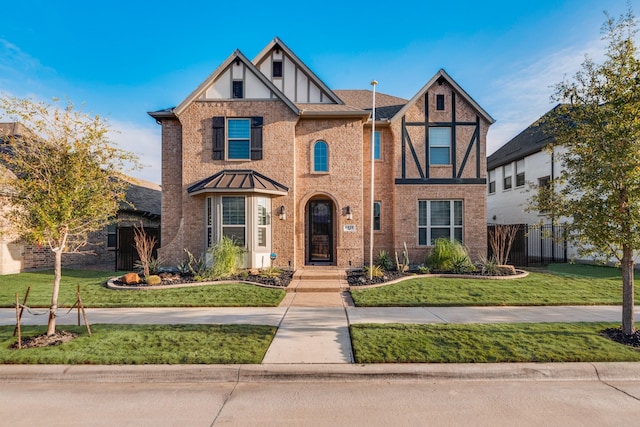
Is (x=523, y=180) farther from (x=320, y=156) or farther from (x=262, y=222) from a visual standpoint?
(x=262, y=222)

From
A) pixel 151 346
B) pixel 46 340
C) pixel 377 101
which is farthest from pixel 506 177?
pixel 46 340

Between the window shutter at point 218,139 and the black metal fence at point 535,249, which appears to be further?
the black metal fence at point 535,249

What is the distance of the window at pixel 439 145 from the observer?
14.7 meters

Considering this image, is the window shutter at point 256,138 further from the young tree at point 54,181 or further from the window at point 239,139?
the young tree at point 54,181

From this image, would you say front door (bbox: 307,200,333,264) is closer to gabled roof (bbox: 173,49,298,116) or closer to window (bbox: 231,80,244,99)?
gabled roof (bbox: 173,49,298,116)

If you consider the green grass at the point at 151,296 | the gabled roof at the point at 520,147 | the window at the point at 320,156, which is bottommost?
the green grass at the point at 151,296

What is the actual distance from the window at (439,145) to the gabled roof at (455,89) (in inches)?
56.4

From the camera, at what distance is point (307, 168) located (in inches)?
546

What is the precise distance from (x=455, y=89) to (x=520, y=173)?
8747mm

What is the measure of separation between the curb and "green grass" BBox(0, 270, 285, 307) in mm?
3721

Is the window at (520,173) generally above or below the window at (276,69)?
below

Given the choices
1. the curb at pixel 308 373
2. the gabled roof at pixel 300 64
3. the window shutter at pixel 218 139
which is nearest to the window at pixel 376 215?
the gabled roof at pixel 300 64

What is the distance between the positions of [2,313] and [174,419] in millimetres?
7236

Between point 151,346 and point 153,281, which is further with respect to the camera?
point 153,281
